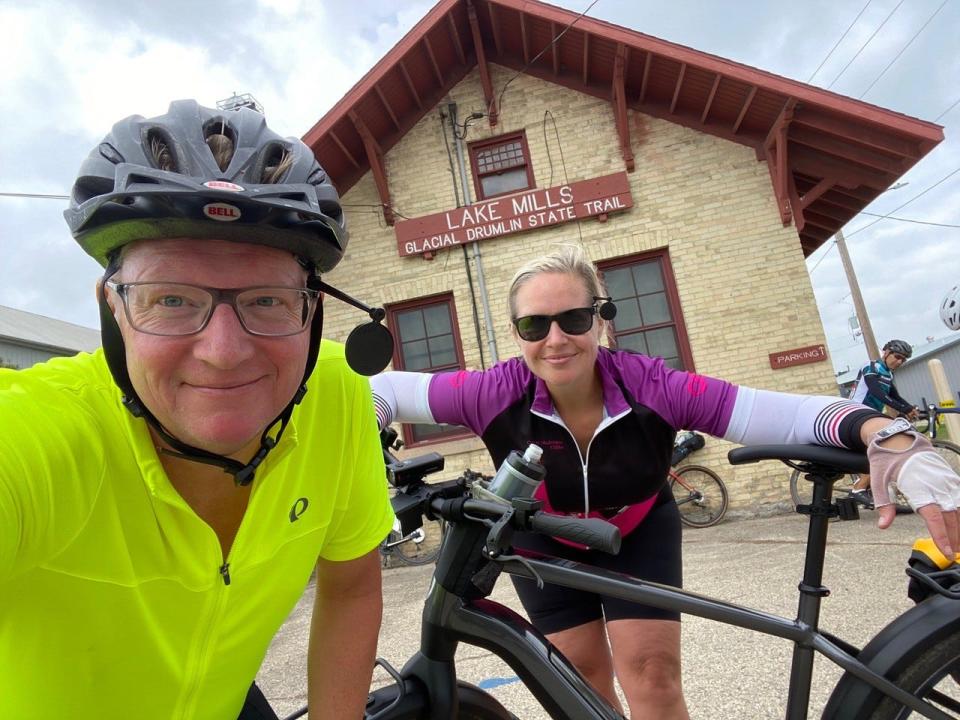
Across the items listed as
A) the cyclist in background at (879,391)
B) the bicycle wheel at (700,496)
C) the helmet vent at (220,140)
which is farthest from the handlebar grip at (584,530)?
the cyclist in background at (879,391)

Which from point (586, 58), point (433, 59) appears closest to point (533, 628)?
point (586, 58)

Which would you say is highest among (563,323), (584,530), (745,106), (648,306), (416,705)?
(745,106)

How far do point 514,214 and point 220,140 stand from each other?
7.78 metres

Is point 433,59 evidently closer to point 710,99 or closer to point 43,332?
point 710,99

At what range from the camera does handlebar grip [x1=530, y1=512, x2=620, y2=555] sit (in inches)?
51.6

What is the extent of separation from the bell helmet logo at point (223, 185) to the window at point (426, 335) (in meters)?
7.85

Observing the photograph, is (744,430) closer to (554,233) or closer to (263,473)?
(263,473)

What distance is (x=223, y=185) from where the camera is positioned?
116 cm

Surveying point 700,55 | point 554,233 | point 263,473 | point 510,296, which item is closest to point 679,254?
point 554,233

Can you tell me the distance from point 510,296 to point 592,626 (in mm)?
1240

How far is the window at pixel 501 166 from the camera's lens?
9.38 meters

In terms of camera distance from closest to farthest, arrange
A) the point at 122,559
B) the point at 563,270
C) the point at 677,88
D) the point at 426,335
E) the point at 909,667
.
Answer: the point at 122,559, the point at 909,667, the point at 563,270, the point at 677,88, the point at 426,335

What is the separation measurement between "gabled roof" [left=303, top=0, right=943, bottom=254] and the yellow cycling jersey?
8307 millimetres

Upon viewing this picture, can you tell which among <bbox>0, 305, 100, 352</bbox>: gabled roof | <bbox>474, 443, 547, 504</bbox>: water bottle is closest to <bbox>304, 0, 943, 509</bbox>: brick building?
<bbox>474, 443, 547, 504</bbox>: water bottle
